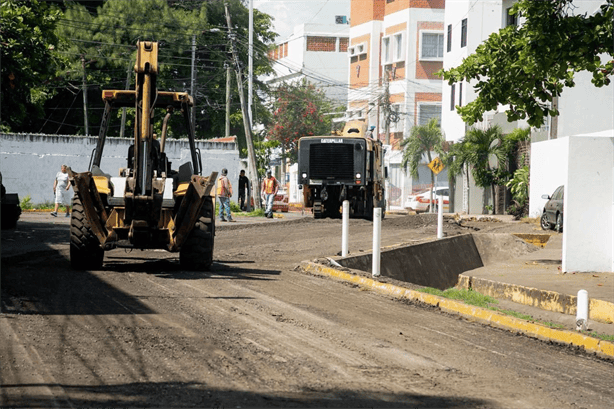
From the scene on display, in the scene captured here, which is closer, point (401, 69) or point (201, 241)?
point (201, 241)

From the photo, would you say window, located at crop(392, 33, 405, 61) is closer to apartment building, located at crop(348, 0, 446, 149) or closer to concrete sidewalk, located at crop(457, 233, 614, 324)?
apartment building, located at crop(348, 0, 446, 149)

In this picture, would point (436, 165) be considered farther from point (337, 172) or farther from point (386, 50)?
point (386, 50)

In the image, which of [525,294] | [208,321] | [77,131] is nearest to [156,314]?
[208,321]

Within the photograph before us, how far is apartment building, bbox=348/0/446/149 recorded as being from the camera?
6481 centimetres

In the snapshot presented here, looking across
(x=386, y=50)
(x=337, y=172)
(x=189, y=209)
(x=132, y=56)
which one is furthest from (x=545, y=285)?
(x=386, y=50)

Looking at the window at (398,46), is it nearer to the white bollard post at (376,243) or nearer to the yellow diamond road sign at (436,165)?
the yellow diamond road sign at (436,165)

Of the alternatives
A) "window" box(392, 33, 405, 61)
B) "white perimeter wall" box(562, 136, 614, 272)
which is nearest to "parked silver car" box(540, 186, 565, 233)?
"white perimeter wall" box(562, 136, 614, 272)

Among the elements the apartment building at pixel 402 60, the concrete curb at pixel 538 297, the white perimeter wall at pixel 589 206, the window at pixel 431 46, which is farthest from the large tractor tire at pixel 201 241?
the window at pixel 431 46

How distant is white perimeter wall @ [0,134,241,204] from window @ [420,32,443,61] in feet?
86.4

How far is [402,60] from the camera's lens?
65.8m

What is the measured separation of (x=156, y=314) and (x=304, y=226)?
19.3m

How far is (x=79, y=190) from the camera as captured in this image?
13453mm

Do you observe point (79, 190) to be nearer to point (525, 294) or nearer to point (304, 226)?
point (525, 294)

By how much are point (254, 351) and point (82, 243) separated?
701cm
